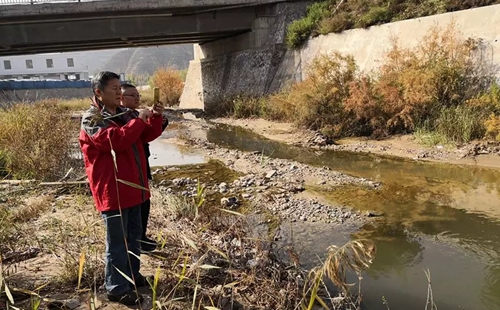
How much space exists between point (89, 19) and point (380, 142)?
13535mm

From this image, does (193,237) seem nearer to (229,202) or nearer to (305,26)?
(229,202)

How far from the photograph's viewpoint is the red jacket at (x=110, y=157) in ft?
8.42

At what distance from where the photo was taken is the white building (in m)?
57.1

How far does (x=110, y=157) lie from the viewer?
2.70m

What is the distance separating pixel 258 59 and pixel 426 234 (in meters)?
15.8

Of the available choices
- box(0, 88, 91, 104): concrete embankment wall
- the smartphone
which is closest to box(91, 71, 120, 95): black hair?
the smartphone

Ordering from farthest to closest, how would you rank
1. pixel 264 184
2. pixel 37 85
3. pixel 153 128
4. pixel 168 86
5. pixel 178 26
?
pixel 37 85, pixel 168 86, pixel 178 26, pixel 264 184, pixel 153 128

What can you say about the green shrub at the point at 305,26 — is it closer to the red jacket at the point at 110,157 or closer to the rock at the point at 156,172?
the rock at the point at 156,172

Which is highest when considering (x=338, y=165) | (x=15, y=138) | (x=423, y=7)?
(x=423, y=7)

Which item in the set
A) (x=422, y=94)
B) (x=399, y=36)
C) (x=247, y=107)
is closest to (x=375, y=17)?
(x=399, y=36)

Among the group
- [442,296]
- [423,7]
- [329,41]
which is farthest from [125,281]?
[329,41]

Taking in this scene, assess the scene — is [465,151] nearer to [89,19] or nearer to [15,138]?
[15,138]

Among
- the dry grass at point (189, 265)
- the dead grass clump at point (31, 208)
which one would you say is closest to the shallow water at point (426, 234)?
the dry grass at point (189, 265)

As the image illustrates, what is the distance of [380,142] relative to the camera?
10.4 meters
